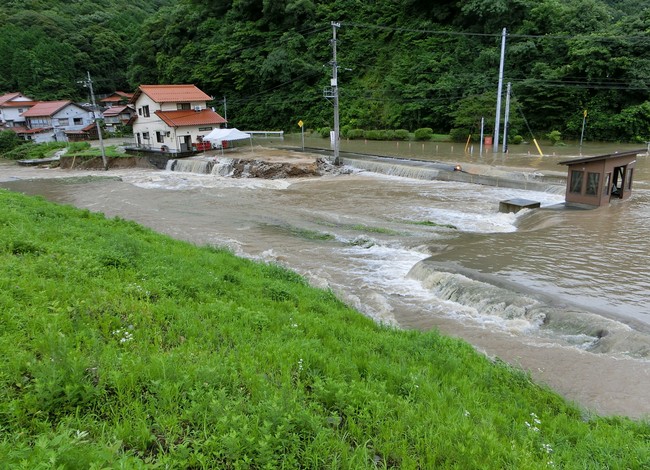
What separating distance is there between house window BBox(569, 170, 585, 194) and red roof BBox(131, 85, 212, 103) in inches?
1239

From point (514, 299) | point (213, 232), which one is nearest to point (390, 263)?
point (514, 299)

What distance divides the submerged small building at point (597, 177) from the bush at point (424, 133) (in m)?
22.5

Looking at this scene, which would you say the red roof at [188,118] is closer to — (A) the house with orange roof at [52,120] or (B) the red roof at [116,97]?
(A) the house with orange roof at [52,120]

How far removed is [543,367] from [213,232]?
11974 mm

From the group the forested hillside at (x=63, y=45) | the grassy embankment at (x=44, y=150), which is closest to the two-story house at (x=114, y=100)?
the forested hillside at (x=63, y=45)

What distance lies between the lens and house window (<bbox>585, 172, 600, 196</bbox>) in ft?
54.6

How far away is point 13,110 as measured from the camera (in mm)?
61094

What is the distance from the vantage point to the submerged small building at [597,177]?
1645cm

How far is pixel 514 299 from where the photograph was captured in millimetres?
9023

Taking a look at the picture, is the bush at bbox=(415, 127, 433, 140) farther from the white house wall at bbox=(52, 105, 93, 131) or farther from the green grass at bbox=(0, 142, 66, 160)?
the white house wall at bbox=(52, 105, 93, 131)

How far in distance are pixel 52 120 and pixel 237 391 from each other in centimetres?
6701

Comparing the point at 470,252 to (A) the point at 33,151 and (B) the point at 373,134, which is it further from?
(A) the point at 33,151

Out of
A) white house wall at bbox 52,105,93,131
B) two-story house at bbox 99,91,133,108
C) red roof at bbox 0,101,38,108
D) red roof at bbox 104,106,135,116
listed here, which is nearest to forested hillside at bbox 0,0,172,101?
two-story house at bbox 99,91,133,108

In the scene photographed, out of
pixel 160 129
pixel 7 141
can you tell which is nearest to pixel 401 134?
pixel 160 129
